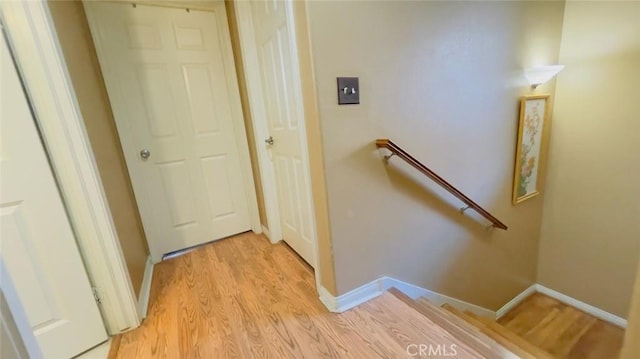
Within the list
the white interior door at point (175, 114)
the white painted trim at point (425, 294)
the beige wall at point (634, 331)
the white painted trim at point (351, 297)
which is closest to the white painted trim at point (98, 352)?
the white interior door at point (175, 114)

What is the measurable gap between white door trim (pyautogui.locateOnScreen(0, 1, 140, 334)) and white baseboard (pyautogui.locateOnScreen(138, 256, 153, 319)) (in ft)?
0.28

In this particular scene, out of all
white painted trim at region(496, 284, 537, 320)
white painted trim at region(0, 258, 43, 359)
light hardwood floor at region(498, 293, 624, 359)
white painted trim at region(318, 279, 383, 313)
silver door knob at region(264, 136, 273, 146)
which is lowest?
light hardwood floor at region(498, 293, 624, 359)

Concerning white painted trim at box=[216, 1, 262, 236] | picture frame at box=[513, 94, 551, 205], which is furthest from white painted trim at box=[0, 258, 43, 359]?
picture frame at box=[513, 94, 551, 205]

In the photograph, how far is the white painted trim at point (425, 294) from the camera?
162 centimetres

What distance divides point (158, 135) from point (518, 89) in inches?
113

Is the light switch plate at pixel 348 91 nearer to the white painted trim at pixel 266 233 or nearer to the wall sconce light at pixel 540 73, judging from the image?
the white painted trim at pixel 266 233

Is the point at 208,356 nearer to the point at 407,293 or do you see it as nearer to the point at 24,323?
the point at 24,323

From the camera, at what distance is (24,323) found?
0.60 meters

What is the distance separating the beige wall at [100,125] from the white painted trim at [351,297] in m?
1.12

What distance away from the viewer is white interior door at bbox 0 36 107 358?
108 cm

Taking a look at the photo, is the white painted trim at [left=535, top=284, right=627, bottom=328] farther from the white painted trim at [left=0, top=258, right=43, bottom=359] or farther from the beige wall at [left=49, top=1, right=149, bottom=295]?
the beige wall at [left=49, top=1, right=149, bottom=295]

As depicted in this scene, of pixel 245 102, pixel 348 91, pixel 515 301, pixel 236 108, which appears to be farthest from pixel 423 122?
pixel 515 301

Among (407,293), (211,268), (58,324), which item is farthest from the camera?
(211,268)

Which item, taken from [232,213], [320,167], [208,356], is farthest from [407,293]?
[232,213]
